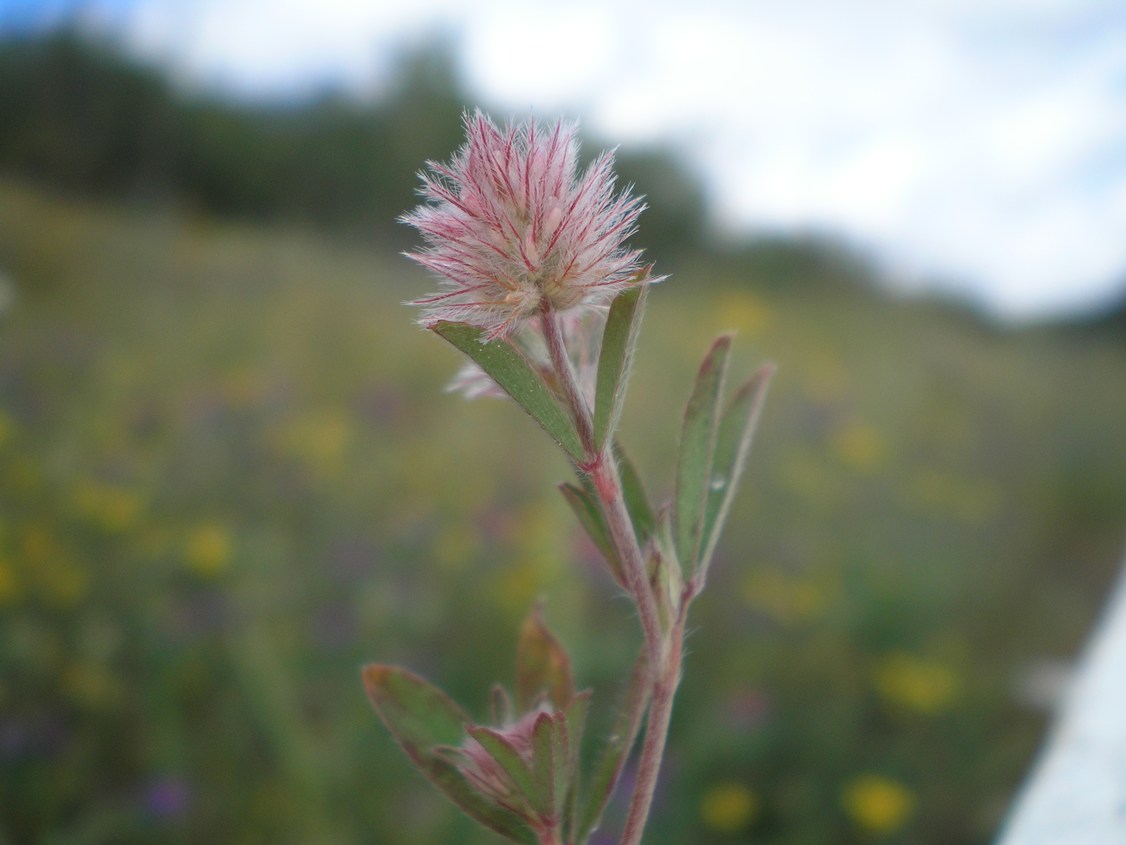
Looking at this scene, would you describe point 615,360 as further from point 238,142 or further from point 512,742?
point 238,142

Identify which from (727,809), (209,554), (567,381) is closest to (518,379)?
(567,381)

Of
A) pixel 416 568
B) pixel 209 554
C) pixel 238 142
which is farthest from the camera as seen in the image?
pixel 238 142

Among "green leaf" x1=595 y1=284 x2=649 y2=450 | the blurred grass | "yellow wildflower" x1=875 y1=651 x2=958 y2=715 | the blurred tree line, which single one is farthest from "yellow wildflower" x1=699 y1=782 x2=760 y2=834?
the blurred tree line

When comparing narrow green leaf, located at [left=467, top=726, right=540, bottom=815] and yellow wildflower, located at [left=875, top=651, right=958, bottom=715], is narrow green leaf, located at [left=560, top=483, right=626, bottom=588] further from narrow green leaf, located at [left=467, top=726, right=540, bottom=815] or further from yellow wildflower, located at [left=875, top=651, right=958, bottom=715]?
yellow wildflower, located at [left=875, top=651, right=958, bottom=715]

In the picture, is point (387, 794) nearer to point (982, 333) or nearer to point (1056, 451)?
point (1056, 451)

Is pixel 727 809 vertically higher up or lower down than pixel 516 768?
lower down
